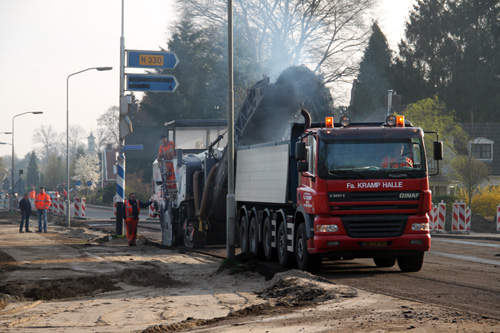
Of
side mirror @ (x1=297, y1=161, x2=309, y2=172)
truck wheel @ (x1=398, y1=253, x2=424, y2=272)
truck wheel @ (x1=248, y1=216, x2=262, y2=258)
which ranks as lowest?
truck wheel @ (x1=398, y1=253, x2=424, y2=272)

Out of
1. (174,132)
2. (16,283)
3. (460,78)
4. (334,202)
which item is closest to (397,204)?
(334,202)

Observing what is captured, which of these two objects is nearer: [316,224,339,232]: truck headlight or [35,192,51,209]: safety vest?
[316,224,339,232]: truck headlight

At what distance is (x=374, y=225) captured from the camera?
14.1 meters

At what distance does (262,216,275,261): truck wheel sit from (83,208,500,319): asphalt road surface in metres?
0.44

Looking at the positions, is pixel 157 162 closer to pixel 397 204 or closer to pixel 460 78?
pixel 397 204

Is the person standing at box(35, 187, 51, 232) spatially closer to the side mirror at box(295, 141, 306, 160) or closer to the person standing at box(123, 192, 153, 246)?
the person standing at box(123, 192, 153, 246)

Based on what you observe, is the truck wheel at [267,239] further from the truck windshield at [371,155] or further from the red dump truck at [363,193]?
the truck windshield at [371,155]

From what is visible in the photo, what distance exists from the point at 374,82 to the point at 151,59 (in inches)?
1600

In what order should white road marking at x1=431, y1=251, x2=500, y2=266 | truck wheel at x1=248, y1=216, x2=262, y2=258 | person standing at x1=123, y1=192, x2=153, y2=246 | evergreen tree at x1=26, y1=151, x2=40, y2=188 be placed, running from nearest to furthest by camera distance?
white road marking at x1=431, y1=251, x2=500, y2=266
truck wheel at x1=248, y1=216, x2=262, y2=258
person standing at x1=123, y1=192, x2=153, y2=246
evergreen tree at x1=26, y1=151, x2=40, y2=188

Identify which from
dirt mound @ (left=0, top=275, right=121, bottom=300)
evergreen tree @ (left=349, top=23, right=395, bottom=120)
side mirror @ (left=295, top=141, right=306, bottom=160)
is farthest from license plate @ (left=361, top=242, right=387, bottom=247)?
evergreen tree @ (left=349, top=23, right=395, bottom=120)

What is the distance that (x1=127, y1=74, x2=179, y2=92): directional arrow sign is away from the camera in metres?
24.9

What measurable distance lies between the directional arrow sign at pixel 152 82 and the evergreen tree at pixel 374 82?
3480 centimetres

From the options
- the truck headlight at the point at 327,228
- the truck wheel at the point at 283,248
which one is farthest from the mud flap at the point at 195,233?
the truck headlight at the point at 327,228

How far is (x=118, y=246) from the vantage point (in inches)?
936
